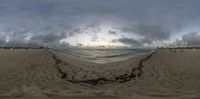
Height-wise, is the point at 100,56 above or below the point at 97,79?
above

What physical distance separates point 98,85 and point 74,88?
1.72m

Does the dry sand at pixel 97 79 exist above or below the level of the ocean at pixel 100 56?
below

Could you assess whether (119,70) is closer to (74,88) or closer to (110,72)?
(110,72)

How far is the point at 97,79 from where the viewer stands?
61.7 ft

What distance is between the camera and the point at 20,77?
19969 millimetres

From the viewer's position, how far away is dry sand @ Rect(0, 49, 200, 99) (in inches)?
592

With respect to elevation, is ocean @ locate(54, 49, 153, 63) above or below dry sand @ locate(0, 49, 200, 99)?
above

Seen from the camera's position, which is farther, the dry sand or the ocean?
the ocean

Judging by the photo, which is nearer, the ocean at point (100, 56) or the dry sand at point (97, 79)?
A: the dry sand at point (97, 79)

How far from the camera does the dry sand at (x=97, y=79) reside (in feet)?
49.3

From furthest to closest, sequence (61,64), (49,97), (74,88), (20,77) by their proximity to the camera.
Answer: (61,64), (20,77), (74,88), (49,97)

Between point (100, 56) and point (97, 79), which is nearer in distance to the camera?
point (97, 79)

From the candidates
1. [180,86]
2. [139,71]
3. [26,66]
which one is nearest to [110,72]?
[139,71]

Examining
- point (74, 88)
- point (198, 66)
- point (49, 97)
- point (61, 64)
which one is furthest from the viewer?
point (198, 66)
